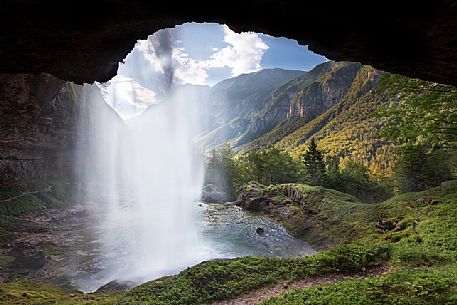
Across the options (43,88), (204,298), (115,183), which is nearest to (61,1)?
(204,298)

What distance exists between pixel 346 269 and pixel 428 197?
12.9m

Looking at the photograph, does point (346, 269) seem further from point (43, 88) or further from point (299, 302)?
point (43, 88)

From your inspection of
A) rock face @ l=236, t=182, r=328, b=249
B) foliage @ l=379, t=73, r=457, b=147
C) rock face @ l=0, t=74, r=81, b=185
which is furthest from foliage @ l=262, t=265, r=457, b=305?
rock face @ l=0, t=74, r=81, b=185

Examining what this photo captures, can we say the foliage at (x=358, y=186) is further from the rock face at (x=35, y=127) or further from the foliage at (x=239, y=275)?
the rock face at (x=35, y=127)

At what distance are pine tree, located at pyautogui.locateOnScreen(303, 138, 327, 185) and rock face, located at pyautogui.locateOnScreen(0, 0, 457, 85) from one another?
4526cm

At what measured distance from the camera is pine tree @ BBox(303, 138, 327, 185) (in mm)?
50034

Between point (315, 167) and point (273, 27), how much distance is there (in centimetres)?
5079

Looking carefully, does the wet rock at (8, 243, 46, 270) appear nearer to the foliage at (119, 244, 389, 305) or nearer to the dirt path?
the foliage at (119, 244, 389, 305)

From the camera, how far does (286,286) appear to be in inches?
466

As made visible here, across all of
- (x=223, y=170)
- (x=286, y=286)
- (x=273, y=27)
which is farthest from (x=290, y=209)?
(x=223, y=170)

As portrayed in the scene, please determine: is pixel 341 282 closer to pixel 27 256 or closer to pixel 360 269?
pixel 360 269

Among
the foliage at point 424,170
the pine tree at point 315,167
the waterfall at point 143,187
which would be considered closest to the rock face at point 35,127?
the waterfall at point 143,187

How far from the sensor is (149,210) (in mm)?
43594

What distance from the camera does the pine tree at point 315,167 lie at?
164ft
